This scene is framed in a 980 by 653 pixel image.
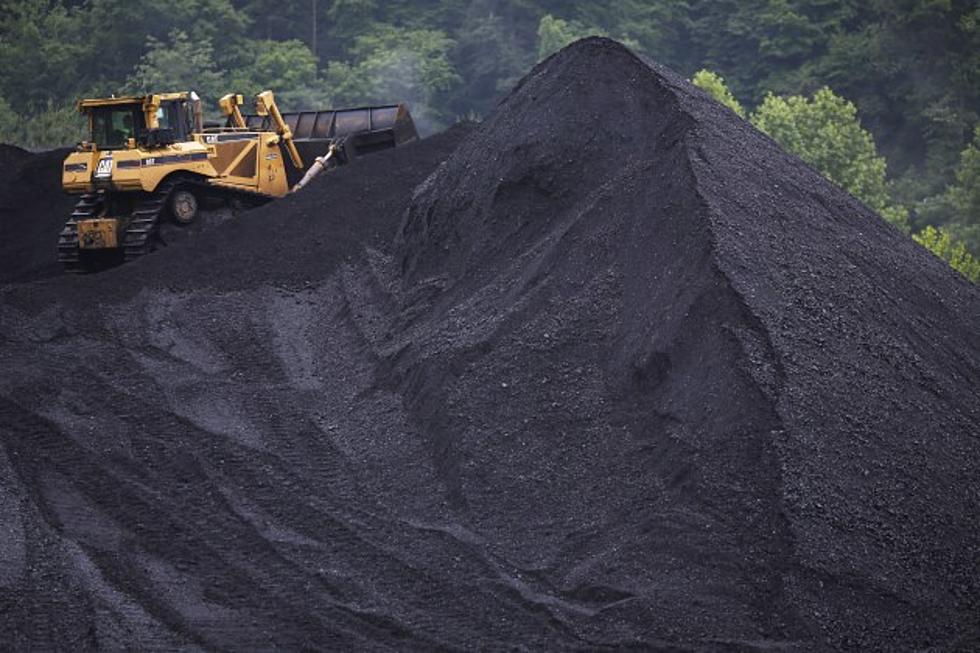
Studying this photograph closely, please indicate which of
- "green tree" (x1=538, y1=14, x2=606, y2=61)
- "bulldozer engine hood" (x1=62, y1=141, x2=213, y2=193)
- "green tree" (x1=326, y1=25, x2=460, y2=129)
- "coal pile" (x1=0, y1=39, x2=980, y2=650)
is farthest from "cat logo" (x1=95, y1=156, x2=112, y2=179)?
"green tree" (x1=538, y1=14, x2=606, y2=61)

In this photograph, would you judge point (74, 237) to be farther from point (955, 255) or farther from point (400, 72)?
point (400, 72)

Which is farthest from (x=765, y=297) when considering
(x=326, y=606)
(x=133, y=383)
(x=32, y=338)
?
(x=32, y=338)

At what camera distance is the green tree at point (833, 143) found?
31.6 metres

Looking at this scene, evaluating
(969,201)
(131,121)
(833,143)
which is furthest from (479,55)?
(131,121)

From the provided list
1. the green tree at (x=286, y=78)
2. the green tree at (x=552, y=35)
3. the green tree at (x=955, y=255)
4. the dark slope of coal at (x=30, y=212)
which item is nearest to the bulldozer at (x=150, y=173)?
the dark slope of coal at (x=30, y=212)

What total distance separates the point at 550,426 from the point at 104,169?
9.72m

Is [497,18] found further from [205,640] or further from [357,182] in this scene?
[205,640]

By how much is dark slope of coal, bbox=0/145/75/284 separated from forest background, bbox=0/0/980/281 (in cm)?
1268

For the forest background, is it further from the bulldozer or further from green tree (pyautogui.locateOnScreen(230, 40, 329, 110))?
the bulldozer

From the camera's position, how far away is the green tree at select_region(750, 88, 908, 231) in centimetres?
3158

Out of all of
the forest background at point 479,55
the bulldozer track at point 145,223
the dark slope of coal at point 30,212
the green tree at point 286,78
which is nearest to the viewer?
the bulldozer track at point 145,223

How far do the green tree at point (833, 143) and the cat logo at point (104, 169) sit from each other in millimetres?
18027

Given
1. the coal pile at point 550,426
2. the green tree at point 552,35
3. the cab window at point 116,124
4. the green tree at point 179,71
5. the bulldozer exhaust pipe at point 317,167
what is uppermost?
the green tree at point 552,35

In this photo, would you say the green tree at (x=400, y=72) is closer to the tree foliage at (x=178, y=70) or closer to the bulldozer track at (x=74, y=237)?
the tree foliage at (x=178, y=70)
